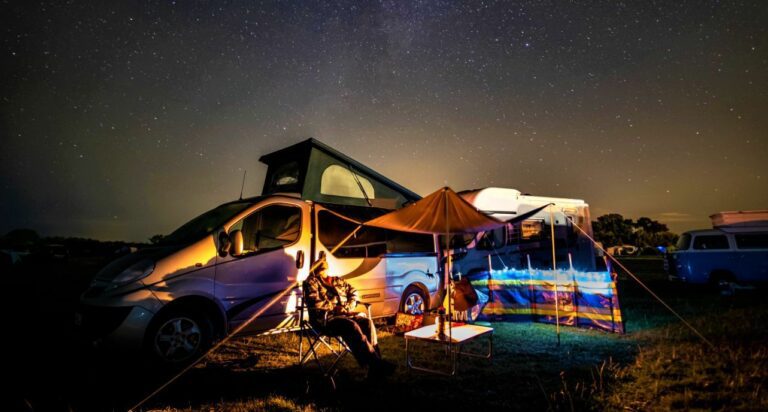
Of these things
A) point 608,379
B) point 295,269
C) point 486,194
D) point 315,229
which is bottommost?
point 608,379

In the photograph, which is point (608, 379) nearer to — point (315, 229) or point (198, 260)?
point (315, 229)

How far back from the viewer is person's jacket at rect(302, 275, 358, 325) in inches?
190

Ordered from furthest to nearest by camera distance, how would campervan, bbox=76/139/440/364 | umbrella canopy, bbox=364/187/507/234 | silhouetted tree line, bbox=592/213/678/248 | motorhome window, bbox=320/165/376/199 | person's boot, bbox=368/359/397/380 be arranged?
silhouetted tree line, bbox=592/213/678/248, motorhome window, bbox=320/165/376/199, umbrella canopy, bbox=364/187/507/234, campervan, bbox=76/139/440/364, person's boot, bbox=368/359/397/380

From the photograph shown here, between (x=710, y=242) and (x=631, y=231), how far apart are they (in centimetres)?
5828

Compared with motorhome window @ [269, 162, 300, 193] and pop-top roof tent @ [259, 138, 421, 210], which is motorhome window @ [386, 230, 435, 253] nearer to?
pop-top roof tent @ [259, 138, 421, 210]

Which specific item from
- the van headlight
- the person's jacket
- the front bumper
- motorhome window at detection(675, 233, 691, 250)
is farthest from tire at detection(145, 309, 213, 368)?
motorhome window at detection(675, 233, 691, 250)

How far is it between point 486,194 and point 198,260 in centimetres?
813

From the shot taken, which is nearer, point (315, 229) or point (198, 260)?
point (198, 260)

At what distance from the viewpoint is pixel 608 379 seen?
4.29 metres

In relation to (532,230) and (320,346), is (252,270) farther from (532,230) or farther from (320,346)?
(532,230)

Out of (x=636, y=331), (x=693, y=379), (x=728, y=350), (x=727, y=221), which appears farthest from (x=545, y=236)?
(x=693, y=379)

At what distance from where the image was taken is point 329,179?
8328 millimetres

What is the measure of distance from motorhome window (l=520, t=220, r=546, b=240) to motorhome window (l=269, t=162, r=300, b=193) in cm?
674

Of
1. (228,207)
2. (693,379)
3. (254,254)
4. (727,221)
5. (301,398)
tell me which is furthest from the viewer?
(727,221)
